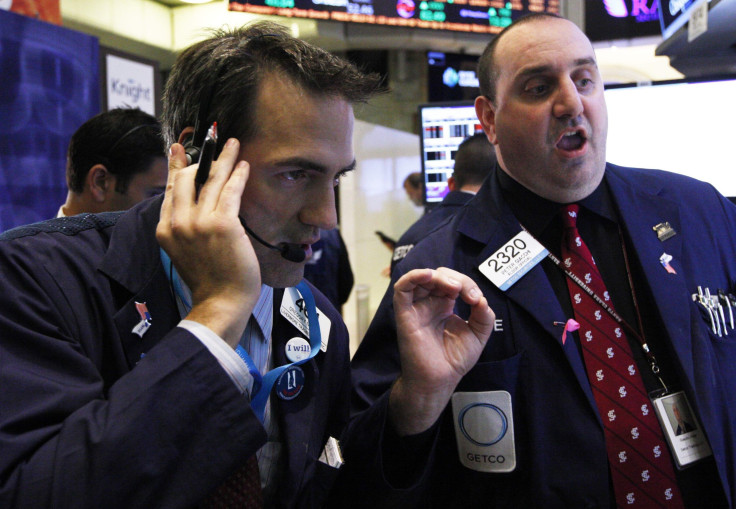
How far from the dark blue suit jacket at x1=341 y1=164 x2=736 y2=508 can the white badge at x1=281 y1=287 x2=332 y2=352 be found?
163 mm

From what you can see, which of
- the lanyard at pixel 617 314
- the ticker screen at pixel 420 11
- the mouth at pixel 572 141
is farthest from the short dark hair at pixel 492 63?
the ticker screen at pixel 420 11

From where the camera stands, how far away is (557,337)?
4.71 feet

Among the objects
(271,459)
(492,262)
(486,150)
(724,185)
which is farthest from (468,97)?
(271,459)

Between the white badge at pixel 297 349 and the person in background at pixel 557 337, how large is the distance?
0.18 metres

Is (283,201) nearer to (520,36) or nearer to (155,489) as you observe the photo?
(155,489)

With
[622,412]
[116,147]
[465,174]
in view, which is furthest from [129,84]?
[622,412]

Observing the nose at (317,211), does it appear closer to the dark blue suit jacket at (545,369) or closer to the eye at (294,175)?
the eye at (294,175)

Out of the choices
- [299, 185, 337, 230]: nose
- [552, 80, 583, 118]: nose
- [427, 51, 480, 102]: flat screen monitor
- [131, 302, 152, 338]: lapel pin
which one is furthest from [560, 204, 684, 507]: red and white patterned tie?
[427, 51, 480, 102]: flat screen monitor

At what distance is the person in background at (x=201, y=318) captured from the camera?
34.0 inches

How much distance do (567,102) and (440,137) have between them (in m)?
1.80

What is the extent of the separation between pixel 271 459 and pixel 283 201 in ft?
1.58

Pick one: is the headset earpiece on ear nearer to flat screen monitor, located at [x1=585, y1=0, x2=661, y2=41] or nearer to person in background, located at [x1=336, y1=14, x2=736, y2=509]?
person in background, located at [x1=336, y1=14, x2=736, y2=509]

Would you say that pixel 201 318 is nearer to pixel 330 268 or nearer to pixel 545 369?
pixel 545 369

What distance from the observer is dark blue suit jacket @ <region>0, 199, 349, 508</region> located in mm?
837
